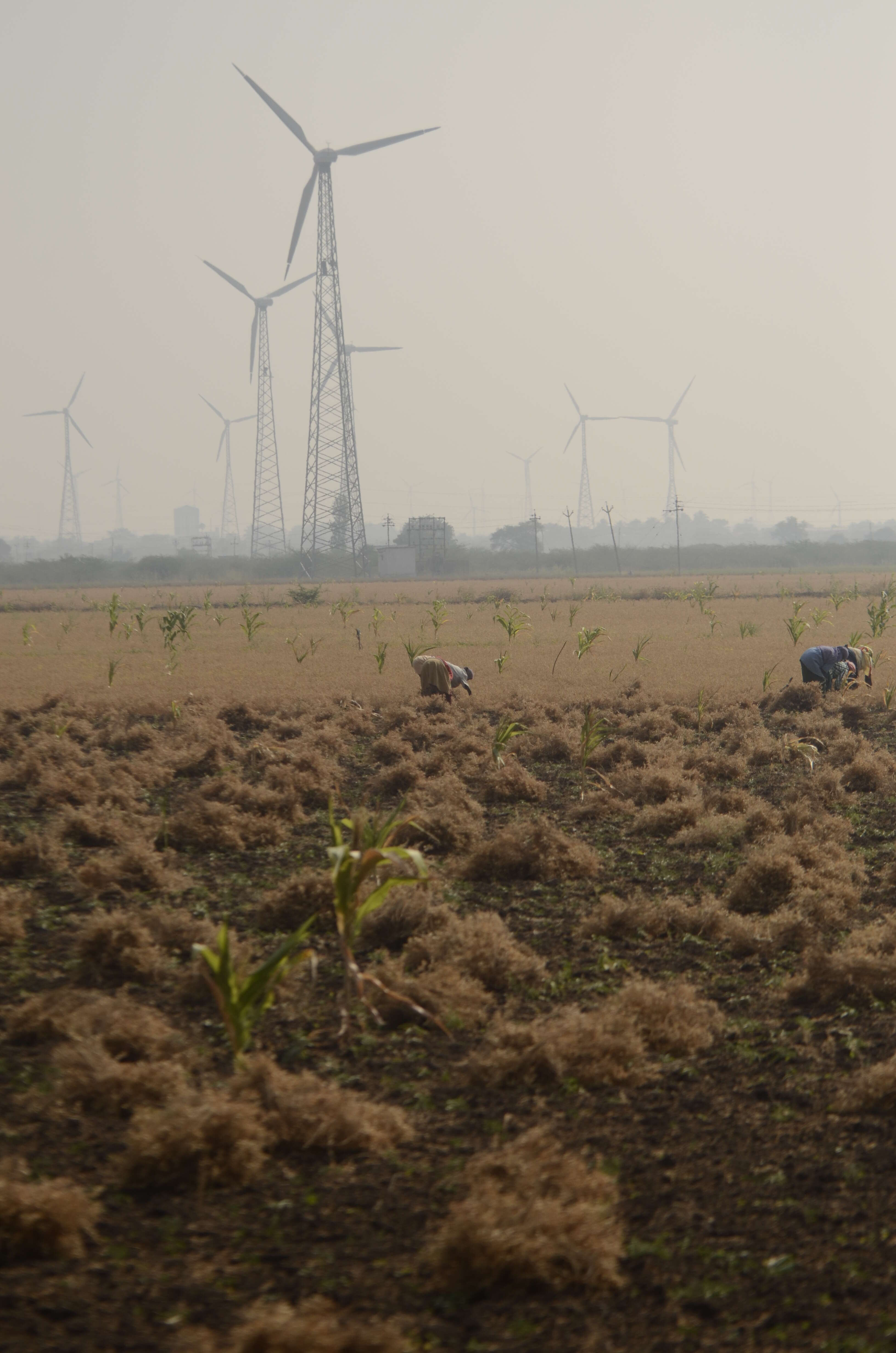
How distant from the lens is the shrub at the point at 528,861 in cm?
929

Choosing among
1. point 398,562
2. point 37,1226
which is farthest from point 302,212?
point 37,1226

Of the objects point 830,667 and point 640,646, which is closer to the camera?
point 830,667

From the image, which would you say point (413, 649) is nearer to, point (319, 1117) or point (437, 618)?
point (437, 618)

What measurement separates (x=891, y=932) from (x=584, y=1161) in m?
3.58

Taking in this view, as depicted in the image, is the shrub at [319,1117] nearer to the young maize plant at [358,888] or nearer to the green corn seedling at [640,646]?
the young maize plant at [358,888]

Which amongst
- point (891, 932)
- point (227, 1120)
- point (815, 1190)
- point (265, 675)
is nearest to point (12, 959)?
point (227, 1120)

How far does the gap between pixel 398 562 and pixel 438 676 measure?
88.8 meters

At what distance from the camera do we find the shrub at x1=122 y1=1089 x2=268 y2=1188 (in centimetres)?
437

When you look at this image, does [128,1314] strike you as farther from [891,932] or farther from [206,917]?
[891,932]

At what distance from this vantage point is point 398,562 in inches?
4227

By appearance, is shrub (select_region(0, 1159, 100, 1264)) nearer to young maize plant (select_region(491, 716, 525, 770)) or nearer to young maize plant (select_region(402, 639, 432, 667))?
young maize plant (select_region(491, 716, 525, 770))

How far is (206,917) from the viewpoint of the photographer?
7469 mm

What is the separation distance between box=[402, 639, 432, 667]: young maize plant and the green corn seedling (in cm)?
476

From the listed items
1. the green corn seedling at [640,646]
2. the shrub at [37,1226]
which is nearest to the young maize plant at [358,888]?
the shrub at [37,1226]
